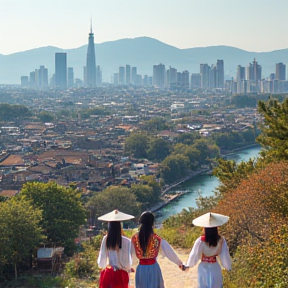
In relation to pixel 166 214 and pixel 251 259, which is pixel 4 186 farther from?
pixel 251 259

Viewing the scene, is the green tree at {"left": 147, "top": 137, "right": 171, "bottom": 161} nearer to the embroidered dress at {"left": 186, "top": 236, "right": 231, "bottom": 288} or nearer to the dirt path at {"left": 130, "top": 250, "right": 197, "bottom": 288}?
the dirt path at {"left": 130, "top": 250, "right": 197, "bottom": 288}

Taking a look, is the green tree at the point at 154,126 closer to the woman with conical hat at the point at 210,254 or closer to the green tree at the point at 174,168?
the green tree at the point at 174,168

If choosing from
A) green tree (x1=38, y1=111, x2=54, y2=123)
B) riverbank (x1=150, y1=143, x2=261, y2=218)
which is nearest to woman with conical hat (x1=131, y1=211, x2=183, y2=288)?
riverbank (x1=150, y1=143, x2=261, y2=218)

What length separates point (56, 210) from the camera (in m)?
8.58

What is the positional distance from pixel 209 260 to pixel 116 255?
1.51 feet

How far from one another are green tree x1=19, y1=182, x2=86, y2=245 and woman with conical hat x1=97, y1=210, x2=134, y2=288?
527cm

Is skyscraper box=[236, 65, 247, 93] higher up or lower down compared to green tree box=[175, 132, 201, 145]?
higher up

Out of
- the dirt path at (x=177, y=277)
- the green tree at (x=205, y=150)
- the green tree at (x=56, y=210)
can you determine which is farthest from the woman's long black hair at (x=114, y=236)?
the green tree at (x=205, y=150)

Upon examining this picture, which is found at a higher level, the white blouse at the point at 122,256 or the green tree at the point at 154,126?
the white blouse at the point at 122,256

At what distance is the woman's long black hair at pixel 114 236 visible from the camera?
109 inches

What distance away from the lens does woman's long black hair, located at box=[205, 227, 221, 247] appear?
2768mm

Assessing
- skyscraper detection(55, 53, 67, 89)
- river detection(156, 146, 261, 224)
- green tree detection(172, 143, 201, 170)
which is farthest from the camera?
skyscraper detection(55, 53, 67, 89)

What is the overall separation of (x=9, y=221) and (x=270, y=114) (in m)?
4.78

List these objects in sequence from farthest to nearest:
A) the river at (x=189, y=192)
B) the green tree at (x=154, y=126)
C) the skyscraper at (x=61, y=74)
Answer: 1. the skyscraper at (x=61, y=74)
2. the green tree at (x=154, y=126)
3. the river at (x=189, y=192)
